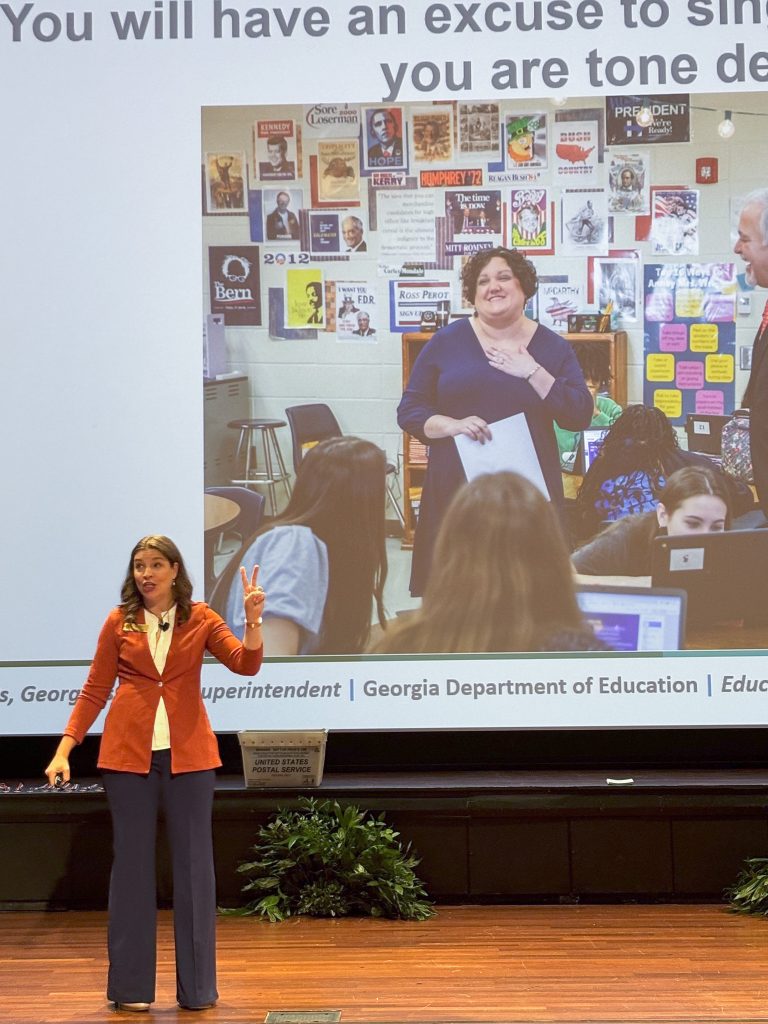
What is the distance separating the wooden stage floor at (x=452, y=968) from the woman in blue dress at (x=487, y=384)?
4.45 feet

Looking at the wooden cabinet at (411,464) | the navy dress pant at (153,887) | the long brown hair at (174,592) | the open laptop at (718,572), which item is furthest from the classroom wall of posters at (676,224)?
the navy dress pant at (153,887)

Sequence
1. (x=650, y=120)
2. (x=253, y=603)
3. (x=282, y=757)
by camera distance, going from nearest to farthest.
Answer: (x=253, y=603), (x=282, y=757), (x=650, y=120)

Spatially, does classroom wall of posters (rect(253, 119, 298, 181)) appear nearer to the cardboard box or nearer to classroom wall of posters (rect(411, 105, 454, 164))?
classroom wall of posters (rect(411, 105, 454, 164))

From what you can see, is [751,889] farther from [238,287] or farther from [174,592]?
[238,287]

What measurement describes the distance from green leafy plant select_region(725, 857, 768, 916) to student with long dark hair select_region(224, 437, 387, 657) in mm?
1687

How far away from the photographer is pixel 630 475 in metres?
5.38

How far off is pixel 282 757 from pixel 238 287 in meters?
1.85

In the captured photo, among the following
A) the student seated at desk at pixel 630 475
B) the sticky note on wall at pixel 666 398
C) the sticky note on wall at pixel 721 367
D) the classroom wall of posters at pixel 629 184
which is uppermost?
the classroom wall of posters at pixel 629 184

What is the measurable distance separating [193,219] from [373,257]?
73 centimetres

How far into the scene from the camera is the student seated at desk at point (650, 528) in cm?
537

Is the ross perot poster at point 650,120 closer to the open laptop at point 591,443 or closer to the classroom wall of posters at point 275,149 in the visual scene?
the open laptop at point 591,443

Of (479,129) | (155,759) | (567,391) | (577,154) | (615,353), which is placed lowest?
(155,759)

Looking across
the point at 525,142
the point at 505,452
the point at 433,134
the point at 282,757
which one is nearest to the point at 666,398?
the point at 505,452

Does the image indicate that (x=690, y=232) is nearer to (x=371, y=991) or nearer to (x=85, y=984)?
(x=371, y=991)
